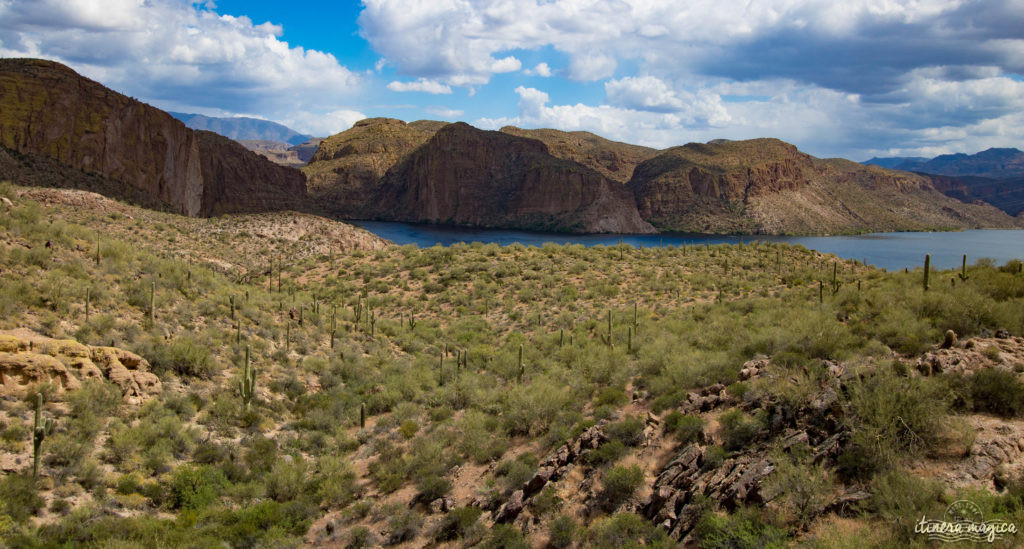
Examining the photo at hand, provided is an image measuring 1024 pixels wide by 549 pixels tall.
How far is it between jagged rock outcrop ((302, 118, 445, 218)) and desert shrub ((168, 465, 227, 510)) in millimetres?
156586

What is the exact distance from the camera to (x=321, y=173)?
175 m

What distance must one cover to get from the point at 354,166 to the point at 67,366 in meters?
177

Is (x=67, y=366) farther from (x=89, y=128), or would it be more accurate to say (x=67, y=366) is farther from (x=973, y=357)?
(x=89, y=128)

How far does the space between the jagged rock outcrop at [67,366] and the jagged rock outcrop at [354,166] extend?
153447mm

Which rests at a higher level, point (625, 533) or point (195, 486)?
point (625, 533)

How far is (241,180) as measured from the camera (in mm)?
101312

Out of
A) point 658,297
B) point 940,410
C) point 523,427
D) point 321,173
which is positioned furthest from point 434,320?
point 321,173

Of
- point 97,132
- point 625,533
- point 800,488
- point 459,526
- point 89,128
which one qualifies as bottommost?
point 459,526

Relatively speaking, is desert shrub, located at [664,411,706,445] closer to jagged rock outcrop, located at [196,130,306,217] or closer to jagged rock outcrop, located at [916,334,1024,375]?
jagged rock outcrop, located at [916,334,1024,375]

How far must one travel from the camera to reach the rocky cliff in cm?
14612

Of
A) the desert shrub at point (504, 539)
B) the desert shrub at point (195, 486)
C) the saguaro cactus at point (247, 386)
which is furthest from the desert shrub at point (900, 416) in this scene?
the saguaro cactus at point (247, 386)

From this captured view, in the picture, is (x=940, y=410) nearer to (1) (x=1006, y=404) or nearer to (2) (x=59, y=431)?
(1) (x=1006, y=404)

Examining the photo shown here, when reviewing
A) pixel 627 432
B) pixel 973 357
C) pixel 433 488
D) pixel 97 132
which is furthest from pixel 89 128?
pixel 973 357

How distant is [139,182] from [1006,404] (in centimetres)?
6583
